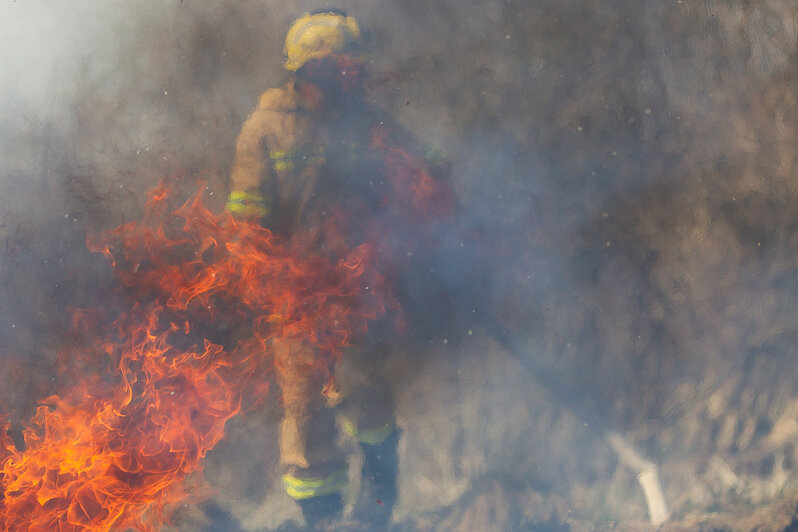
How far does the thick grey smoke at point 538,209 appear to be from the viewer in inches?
139

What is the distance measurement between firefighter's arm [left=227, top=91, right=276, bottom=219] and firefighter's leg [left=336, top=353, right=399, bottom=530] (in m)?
1.22

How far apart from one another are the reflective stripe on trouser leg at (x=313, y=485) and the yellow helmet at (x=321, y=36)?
280 cm

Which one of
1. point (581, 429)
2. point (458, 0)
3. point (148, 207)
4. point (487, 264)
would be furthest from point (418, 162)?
point (581, 429)

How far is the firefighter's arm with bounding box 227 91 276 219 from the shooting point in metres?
3.23

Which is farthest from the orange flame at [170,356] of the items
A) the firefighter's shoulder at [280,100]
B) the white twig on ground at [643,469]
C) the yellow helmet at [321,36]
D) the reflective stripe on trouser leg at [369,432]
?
the white twig on ground at [643,469]

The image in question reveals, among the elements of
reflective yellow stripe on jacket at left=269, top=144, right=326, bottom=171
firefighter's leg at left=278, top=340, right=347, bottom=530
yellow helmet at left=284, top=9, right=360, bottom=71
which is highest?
yellow helmet at left=284, top=9, right=360, bottom=71

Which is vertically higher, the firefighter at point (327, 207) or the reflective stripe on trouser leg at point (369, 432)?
the firefighter at point (327, 207)

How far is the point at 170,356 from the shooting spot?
367cm

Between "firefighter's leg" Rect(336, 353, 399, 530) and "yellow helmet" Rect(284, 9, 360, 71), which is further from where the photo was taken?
"firefighter's leg" Rect(336, 353, 399, 530)

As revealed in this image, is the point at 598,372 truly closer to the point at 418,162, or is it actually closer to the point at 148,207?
the point at 418,162

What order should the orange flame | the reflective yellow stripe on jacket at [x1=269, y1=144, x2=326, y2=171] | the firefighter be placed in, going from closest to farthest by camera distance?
the reflective yellow stripe on jacket at [x1=269, y1=144, x2=326, y2=171] < the firefighter < the orange flame

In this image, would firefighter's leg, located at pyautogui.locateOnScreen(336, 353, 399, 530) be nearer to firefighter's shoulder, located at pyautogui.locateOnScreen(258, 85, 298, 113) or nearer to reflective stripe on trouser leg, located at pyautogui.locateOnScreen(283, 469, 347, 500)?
reflective stripe on trouser leg, located at pyautogui.locateOnScreen(283, 469, 347, 500)

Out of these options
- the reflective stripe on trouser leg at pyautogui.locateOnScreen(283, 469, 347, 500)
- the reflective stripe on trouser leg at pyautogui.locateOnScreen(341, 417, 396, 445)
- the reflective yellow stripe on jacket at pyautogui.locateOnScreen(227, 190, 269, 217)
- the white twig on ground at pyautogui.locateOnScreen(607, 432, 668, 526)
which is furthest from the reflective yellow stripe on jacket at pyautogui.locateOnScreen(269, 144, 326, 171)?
the white twig on ground at pyautogui.locateOnScreen(607, 432, 668, 526)

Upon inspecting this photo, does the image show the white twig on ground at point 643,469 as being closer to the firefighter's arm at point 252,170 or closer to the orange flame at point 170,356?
the orange flame at point 170,356
